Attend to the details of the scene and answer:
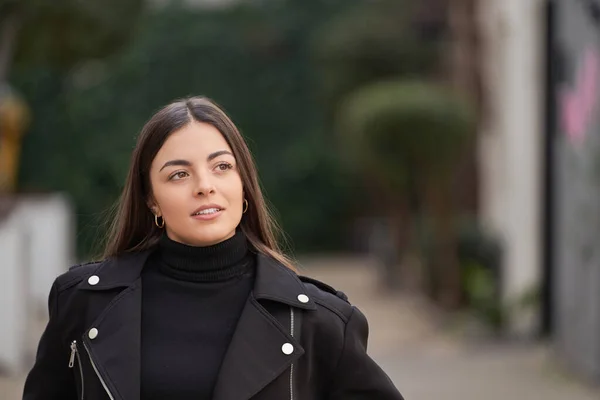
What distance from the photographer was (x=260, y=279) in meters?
2.76

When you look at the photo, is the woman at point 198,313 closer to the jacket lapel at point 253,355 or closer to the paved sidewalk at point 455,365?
the jacket lapel at point 253,355

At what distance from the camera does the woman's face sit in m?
2.73

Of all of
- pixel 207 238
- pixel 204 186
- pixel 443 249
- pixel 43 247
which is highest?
pixel 204 186

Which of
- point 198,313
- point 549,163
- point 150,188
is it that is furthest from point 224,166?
point 549,163

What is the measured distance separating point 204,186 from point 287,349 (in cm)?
40

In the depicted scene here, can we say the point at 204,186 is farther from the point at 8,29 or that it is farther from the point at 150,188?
the point at 8,29

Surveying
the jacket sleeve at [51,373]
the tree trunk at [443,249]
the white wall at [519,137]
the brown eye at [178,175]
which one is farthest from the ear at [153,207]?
the tree trunk at [443,249]

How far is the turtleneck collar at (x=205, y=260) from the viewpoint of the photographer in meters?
2.77

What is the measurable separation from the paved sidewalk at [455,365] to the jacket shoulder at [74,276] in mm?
6473

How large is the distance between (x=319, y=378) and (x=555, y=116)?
925 centimetres

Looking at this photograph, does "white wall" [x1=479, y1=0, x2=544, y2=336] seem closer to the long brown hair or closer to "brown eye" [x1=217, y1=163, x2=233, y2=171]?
the long brown hair

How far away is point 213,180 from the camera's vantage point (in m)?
2.74

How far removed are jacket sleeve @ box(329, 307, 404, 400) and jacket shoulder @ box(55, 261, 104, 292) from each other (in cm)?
61

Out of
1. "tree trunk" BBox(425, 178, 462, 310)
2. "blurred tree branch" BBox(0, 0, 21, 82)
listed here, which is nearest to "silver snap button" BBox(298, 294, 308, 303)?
"blurred tree branch" BBox(0, 0, 21, 82)
